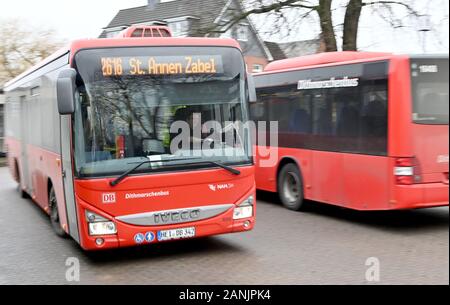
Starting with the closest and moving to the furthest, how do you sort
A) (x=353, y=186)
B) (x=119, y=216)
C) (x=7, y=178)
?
(x=119, y=216)
(x=353, y=186)
(x=7, y=178)

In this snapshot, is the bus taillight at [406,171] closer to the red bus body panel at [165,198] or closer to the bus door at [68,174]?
the red bus body panel at [165,198]

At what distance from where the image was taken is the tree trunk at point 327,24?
674 inches

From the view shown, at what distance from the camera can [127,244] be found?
22.9ft

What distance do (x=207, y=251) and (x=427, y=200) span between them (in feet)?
11.1

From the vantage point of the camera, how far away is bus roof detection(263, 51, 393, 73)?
9877 millimetres

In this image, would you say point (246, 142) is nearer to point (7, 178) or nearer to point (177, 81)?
point (177, 81)

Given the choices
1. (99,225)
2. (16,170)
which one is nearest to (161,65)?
(99,225)

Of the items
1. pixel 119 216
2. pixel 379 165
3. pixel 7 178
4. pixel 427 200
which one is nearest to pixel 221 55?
pixel 119 216

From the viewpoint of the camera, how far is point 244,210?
7672mm

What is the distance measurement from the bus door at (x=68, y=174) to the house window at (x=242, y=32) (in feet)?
39.6

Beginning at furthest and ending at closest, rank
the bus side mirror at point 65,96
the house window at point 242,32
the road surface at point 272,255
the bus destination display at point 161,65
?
1. the house window at point 242,32
2. the bus destination display at point 161,65
3. the road surface at point 272,255
4. the bus side mirror at point 65,96

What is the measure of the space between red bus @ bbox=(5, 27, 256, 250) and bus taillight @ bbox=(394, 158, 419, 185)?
2.39 meters

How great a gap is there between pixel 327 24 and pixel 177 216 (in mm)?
11541

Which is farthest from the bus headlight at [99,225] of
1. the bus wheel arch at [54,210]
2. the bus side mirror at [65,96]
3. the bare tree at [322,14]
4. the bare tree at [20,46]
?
the bare tree at [20,46]
